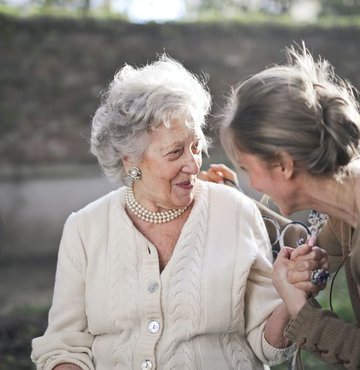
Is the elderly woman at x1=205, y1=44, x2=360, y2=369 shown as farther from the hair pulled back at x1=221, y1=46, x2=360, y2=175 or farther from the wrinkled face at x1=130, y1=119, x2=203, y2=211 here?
the wrinkled face at x1=130, y1=119, x2=203, y2=211

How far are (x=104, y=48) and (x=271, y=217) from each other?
6.83m

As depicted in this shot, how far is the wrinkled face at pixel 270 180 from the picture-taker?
8.89ft

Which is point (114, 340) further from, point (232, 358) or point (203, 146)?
point (203, 146)

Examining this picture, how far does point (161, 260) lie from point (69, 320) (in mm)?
469

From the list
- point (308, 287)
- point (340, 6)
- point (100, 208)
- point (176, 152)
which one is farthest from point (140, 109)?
point (340, 6)

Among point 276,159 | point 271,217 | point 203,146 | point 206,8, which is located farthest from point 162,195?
point 206,8

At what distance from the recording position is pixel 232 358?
128 inches

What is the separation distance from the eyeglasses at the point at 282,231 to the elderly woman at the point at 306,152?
571mm

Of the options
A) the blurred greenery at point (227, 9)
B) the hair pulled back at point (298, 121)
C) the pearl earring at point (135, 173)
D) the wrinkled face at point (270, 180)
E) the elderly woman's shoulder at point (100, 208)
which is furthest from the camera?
the blurred greenery at point (227, 9)

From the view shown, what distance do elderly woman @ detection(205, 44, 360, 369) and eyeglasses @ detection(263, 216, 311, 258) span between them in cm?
57

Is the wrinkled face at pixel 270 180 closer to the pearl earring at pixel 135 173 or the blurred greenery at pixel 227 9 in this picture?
the pearl earring at pixel 135 173

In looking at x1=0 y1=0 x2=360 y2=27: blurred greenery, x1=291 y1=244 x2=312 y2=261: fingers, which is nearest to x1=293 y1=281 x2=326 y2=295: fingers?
x1=291 y1=244 x2=312 y2=261: fingers

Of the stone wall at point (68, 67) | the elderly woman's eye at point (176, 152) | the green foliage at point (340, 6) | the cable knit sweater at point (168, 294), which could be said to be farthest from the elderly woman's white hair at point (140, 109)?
the green foliage at point (340, 6)

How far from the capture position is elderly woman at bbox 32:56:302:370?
3.25 meters
